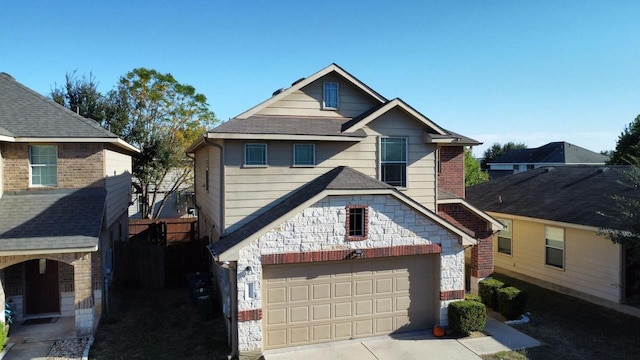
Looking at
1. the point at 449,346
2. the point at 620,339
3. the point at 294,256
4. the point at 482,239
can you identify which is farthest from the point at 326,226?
the point at 620,339

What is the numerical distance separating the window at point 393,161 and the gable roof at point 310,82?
62.8 inches

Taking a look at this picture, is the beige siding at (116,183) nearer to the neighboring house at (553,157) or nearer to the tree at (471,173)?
the tree at (471,173)

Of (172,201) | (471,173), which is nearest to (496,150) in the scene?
(471,173)

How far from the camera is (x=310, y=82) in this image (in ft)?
45.8

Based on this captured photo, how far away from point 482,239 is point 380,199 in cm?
623

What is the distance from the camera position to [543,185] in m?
20.2

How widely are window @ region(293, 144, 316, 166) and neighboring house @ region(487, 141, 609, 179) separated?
4536 centimetres

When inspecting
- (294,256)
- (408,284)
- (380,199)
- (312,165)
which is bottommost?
(408,284)

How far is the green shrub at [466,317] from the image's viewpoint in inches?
462

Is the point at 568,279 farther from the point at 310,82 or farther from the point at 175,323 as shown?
the point at 175,323

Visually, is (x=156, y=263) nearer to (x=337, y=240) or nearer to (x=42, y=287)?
(x=42, y=287)

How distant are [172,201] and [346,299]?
28.9m

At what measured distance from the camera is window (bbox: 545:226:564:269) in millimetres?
16109

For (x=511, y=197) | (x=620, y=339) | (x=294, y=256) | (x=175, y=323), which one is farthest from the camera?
(x=511, y=197)
